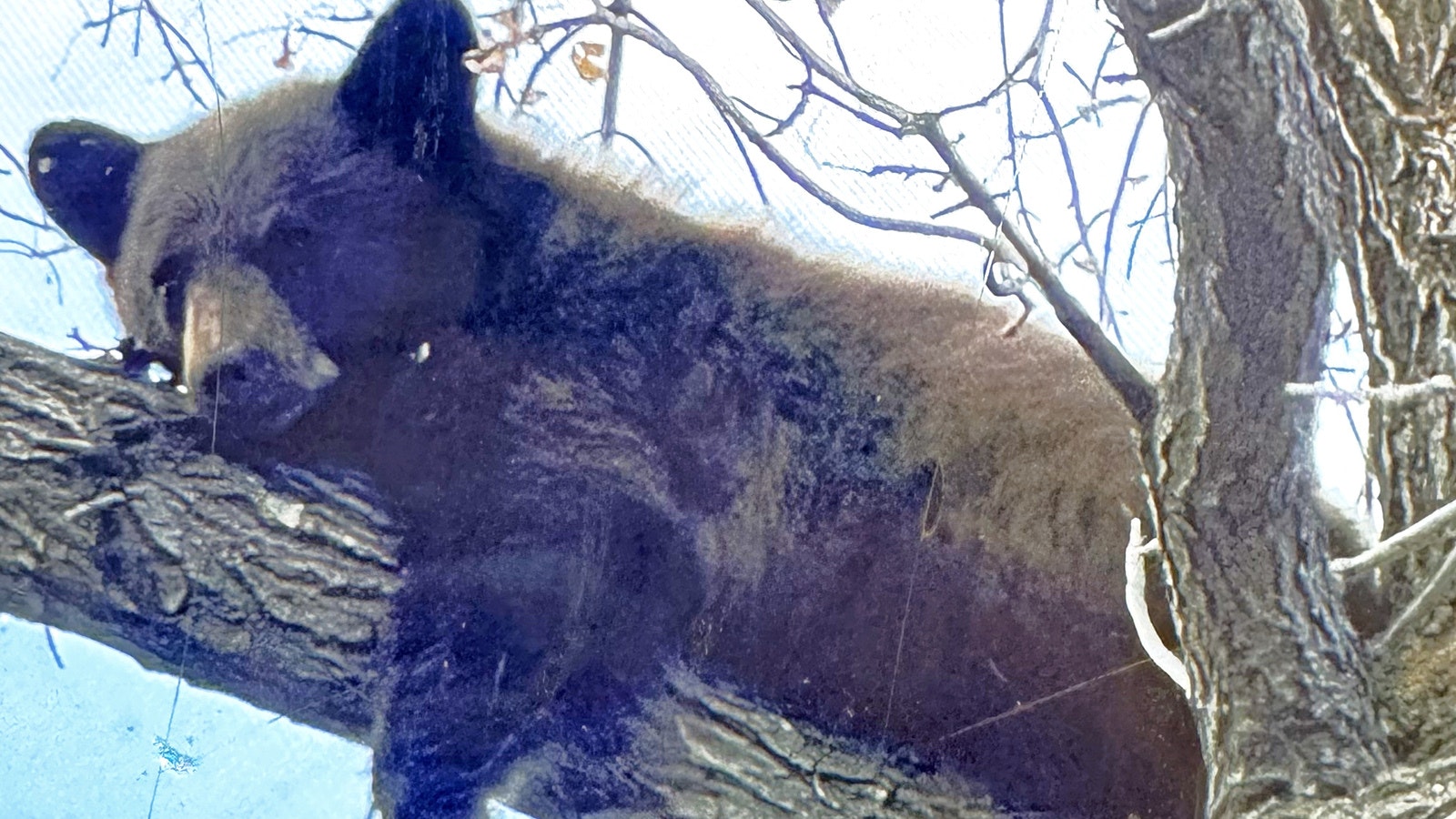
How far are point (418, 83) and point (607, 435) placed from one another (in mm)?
620

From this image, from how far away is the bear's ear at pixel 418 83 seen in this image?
162 centimetres

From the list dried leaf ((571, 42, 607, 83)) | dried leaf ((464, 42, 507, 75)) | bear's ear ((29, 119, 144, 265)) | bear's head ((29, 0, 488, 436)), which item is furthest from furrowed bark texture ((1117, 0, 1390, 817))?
bear's ear ((29, 119, 144, 265))

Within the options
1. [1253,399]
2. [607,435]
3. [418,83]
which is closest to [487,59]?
[418,83]

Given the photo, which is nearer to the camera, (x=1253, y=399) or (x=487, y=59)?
(x=1253, y=399)

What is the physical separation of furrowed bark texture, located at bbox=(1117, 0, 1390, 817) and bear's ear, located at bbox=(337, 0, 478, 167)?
3.17 feet

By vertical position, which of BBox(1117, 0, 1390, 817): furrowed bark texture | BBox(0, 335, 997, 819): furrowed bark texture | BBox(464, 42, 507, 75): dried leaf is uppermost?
BBox(464, 42, 507, 75): dried leaf

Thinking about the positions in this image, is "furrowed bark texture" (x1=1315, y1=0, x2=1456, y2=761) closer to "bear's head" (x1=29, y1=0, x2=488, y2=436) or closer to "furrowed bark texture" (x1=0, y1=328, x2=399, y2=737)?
"bear's head" (x1=29, y1=0, x2=488, y2=436)

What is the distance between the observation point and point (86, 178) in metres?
1.65

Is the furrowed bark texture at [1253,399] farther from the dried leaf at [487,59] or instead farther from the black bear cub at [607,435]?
the dried leaf at [487,59]

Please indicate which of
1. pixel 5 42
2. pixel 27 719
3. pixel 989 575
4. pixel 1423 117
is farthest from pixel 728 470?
pixel 5 42

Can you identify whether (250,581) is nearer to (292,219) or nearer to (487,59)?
(292,219)

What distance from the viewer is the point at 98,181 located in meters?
1.66

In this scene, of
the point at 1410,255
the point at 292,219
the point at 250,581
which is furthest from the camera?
the point at 292,219

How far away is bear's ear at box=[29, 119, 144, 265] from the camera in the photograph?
1.64 meters
